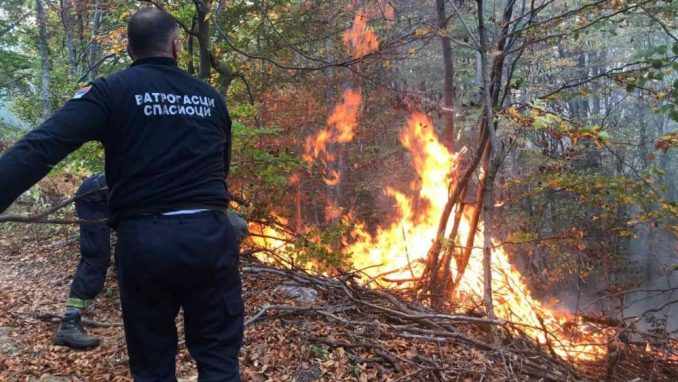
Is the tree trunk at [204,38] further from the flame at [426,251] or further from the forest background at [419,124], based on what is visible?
the flame at [426,251]

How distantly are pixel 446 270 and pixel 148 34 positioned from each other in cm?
589

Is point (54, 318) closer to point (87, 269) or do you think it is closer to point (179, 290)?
point (87, 269)

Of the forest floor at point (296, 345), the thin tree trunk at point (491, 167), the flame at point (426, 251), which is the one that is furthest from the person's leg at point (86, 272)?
the thin tree trunk at point (491, 167)

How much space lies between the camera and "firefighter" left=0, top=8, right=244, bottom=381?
2.14m

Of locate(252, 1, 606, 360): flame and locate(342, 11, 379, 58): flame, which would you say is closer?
locate(252, 1, 606, 360): flame

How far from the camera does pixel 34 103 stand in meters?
16.0

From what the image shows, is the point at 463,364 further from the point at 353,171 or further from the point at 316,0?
the point at 353,171

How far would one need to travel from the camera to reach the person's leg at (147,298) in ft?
7.01

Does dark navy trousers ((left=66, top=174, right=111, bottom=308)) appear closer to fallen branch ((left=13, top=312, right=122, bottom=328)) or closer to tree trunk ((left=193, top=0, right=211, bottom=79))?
fallen branch ((left=13, top=312, right=122, bottom=328))

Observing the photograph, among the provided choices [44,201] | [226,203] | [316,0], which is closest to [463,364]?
[226,203]

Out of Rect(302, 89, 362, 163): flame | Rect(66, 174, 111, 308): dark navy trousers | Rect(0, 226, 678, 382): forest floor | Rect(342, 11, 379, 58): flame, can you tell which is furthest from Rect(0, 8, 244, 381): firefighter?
Rect(302, 89, 362, 163): flame

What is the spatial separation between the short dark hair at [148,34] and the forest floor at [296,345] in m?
2.44

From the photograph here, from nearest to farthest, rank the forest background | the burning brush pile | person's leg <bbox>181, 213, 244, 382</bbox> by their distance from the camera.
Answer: person's leg <bbox>181, 213, 244, 382</bbox>
the burning brush pile
the forest background

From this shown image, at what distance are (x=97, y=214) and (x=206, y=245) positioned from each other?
2.64 m
